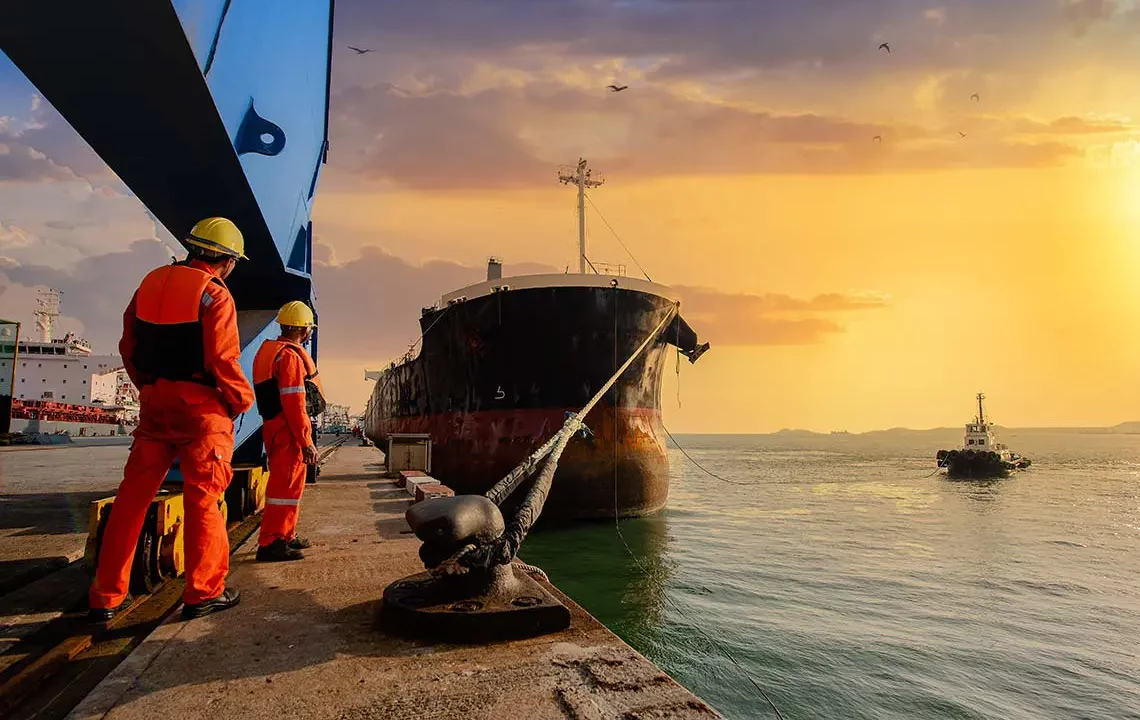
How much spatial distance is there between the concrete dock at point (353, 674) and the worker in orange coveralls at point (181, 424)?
0.35m

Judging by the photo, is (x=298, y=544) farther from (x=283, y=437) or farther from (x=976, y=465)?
(x=976, y=465)

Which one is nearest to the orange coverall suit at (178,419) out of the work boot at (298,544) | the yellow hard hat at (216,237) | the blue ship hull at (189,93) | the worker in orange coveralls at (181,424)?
the worker in orange coveralls at (181,424)

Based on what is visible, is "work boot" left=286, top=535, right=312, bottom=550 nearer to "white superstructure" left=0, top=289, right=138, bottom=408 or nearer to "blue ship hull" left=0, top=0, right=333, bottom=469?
"blue ship hull" left=0, top=0, right=333, bottom=469

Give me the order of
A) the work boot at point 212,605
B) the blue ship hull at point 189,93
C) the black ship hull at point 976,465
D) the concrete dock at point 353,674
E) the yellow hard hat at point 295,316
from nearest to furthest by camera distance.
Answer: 1. the concrete dock at point 353,674
2. the blue ship hull at point 189,93
3. the work boot at point 212,605
4. the yellow hard hat at point 295,316
5. the black ship hull at point 976,465

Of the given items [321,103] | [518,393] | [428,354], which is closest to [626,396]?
[518,393]

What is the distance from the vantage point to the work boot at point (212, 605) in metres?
2.71

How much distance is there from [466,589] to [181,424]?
1516 mm

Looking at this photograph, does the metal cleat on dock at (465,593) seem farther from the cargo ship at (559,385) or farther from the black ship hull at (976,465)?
the black ship hull at (976,465)

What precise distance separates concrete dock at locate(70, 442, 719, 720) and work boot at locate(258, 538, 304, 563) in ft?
2.85

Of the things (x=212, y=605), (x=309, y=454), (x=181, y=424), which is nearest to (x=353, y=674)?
(x=212, y=605)

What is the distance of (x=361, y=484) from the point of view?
29.3ft

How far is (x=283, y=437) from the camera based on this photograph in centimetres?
394

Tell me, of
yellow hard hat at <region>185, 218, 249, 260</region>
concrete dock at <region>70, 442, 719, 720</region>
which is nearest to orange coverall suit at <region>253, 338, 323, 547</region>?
concrete dock at <region>70, 442, 719, 720</region>

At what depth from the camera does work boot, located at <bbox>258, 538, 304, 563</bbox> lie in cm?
389
